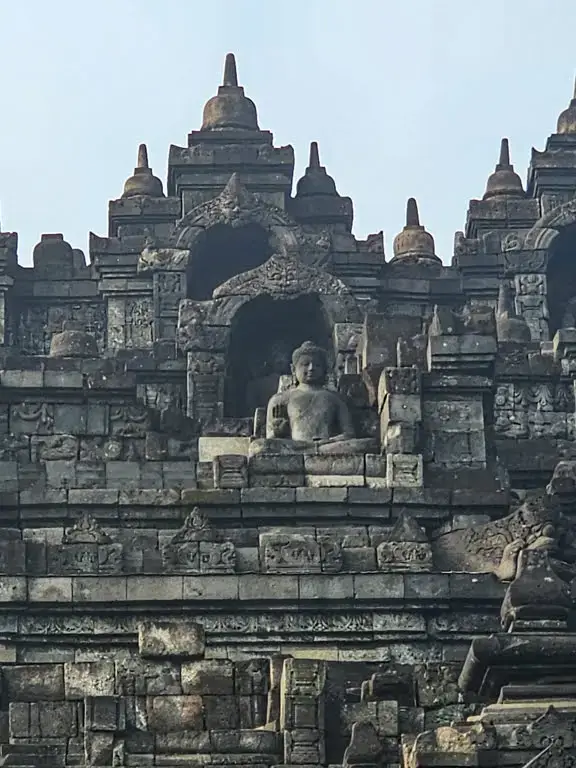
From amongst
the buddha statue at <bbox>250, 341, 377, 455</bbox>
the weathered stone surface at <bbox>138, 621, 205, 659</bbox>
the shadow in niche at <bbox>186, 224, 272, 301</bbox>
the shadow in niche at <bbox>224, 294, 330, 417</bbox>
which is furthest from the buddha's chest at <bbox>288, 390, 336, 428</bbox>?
the weathered stone surface at <bbox>138, 621, 205, 659</bbox>

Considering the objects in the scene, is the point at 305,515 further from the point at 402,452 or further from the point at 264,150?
the point at 264,150

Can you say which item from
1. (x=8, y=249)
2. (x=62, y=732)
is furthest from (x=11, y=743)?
(x=8, y=249)

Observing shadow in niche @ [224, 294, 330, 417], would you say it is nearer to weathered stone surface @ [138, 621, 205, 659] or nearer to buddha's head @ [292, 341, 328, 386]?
buddha's head @ [292, 341, 328, 386]

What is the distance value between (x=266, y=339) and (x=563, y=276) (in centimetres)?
657

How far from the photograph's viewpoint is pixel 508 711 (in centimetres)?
2669

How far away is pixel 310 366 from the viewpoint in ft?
130

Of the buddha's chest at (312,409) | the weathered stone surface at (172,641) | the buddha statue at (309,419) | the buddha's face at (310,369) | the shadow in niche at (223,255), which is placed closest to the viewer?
the weathered stone surface at (172,641)

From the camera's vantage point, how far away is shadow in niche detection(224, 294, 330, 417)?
145ft

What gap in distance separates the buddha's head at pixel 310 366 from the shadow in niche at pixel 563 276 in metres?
9.51

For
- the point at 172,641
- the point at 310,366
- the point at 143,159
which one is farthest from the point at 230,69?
the point at 172,641

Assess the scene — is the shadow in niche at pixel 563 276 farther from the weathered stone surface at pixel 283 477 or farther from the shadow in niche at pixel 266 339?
the shadow in niche at pixel 266 339

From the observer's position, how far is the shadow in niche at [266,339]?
4416cm

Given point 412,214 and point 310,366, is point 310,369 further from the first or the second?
point 412,214

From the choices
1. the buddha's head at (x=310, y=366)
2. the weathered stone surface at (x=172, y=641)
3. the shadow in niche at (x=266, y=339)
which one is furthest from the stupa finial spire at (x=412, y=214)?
the weathered stone surface at (x=172, y=641)
